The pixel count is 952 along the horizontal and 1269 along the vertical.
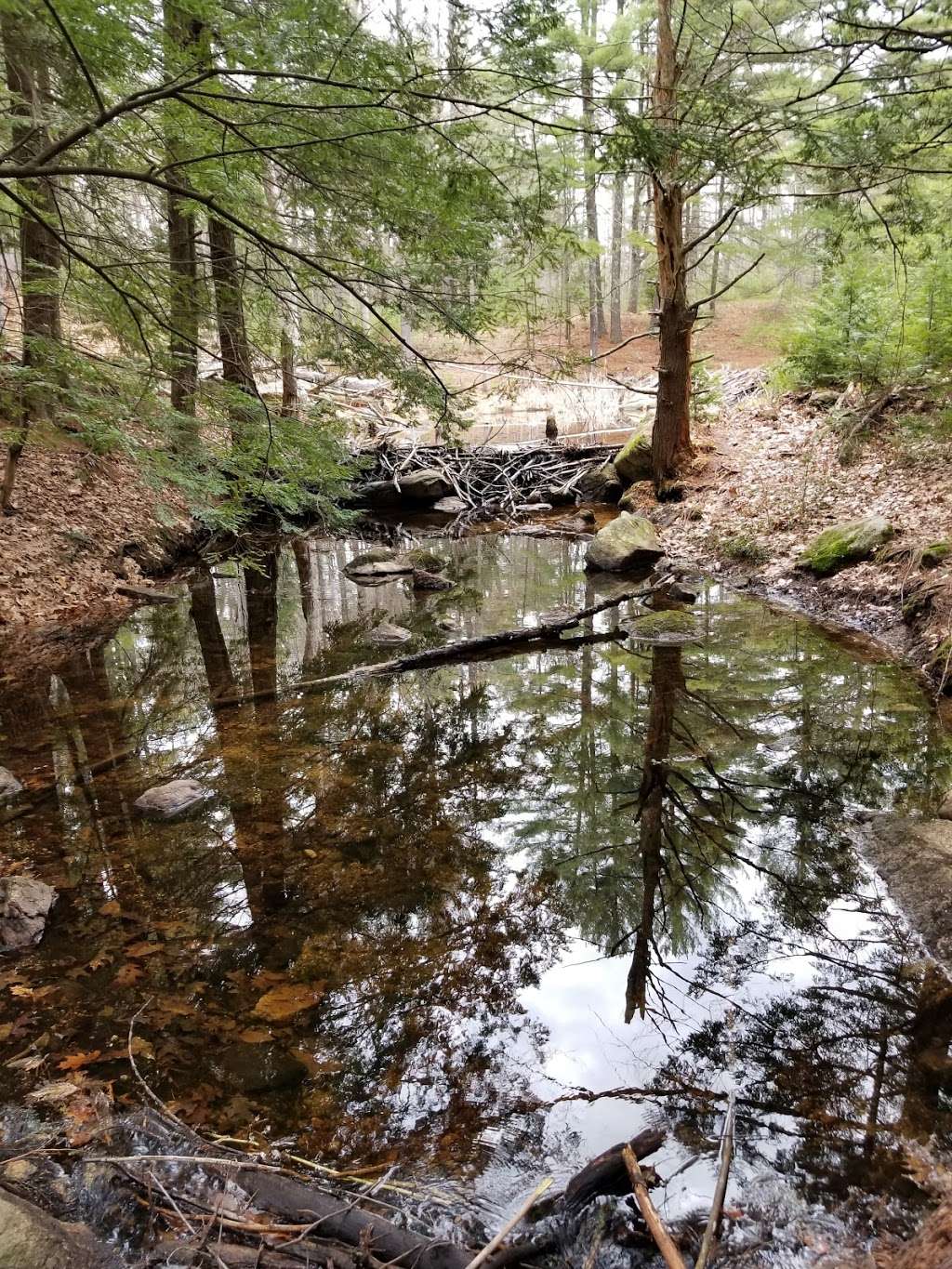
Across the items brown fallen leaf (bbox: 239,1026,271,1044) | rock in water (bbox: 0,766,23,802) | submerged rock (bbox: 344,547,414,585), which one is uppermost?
submerged rock (bbox: 344,547,414,585)

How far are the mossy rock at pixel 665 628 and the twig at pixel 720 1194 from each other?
19.4 feet

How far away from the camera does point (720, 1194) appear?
196 centimetres

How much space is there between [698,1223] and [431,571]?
33.5ft

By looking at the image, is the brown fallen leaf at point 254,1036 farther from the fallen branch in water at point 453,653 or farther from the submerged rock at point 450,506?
the submerged rock at point 450,506

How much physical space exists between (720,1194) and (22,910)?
135 inches

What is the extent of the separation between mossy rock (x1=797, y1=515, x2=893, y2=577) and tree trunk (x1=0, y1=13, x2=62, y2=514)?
28.1 feet

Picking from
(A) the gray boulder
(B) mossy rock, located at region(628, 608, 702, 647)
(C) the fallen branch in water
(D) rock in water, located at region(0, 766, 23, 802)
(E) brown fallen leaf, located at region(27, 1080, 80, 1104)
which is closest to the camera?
(E) brown fallen leaf, located at region(27, 1080, 80, 1104)

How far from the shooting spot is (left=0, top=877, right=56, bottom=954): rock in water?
11.7 ft

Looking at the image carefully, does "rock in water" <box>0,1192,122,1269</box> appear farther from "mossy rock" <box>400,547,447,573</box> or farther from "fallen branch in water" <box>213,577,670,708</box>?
"mossy rock" <box>400,547,447,573</box>

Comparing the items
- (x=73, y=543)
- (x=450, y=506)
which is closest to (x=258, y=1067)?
(x=73, y=543)

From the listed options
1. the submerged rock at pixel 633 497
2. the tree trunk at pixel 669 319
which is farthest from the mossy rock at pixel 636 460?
the tree trunk at pixel 669 319

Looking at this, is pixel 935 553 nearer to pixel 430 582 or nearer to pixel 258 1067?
pixel 430 582

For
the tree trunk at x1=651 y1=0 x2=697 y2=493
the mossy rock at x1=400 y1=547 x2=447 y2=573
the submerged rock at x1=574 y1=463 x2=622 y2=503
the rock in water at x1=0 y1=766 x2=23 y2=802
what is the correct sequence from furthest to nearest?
the submerged rock at x1=574 y1=463 x2=622 y2=503, the mossy rock at x1=400 y1=547 x2=447 y2=573, the tree trunk at x1=651 y1=0 x2=697 y2=493, the rock in water at x1=0 y1=766 x2=23 y2=802

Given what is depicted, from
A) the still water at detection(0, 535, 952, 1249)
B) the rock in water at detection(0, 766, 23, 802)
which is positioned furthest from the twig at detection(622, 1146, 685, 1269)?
the rock in water at detection(0, 766, 23, 802)
